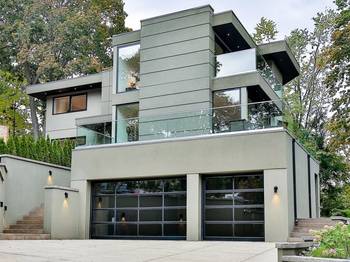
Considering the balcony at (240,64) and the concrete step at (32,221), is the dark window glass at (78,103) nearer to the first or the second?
the balcony at (240,64)

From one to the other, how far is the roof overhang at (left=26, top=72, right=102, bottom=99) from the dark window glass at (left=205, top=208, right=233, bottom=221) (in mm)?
11915

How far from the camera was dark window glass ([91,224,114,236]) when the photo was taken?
18578 mm

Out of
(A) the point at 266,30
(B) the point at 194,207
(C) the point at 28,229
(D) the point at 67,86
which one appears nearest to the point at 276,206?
(B) the point at 194,207

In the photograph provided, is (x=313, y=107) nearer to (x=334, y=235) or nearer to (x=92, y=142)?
(x=92, y=142)

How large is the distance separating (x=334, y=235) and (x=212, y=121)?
10.3m

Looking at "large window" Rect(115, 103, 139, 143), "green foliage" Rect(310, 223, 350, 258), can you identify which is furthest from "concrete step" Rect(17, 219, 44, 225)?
"green foliage" Rect(310, 223, 350, 258)

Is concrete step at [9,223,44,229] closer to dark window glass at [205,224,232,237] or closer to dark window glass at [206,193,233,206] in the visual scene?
dark window glass at [205,224,232,237]

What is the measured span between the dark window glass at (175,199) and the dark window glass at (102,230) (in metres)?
2.64

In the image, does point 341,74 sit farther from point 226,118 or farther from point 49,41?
point 49,41

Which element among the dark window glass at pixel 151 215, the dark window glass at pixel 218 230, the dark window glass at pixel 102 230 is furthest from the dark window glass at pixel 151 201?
the dark window glass at pixel 218 230

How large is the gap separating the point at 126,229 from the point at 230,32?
9901 millimetres

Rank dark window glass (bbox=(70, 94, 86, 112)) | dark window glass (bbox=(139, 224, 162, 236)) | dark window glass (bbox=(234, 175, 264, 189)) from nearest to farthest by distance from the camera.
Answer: dark window glass (bbox=(234, 175, 264, 189))
dark window glass (bbox=(139, 224, 162, 236))
dark window glass (bbox=(70, 94, 86, 112))

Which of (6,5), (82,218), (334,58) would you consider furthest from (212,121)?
(6,5)

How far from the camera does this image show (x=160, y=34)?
21891mm
